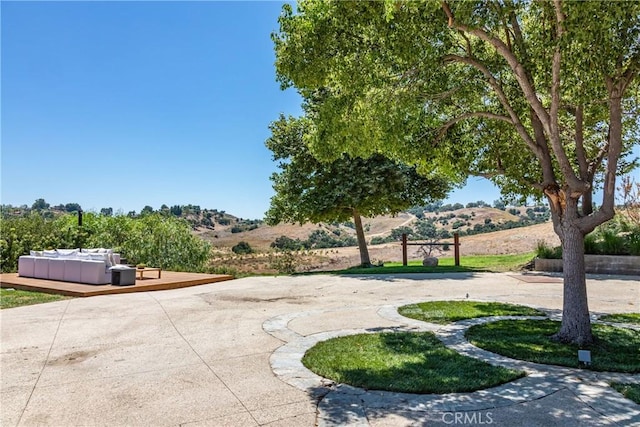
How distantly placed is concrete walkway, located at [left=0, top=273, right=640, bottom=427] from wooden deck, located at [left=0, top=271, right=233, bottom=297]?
912 millimetres

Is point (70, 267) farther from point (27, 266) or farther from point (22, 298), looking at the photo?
point (27, 266)

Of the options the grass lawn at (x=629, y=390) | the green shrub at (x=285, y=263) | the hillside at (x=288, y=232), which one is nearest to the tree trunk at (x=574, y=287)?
the grass lawn at (x=629, y=390)

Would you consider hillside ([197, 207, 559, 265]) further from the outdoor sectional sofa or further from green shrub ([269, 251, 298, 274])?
the outdoor sectional sofa

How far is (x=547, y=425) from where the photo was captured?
313 centimetres

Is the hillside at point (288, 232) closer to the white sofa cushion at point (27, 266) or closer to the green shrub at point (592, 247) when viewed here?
the green shrub at point (592, 247)

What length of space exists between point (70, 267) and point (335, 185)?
9.90m

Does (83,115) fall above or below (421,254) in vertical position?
above

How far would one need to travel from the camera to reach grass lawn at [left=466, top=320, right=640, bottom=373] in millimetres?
4789

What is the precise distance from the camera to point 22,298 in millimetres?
9680

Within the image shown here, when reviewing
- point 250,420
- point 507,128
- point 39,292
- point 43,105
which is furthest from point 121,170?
point 250,420

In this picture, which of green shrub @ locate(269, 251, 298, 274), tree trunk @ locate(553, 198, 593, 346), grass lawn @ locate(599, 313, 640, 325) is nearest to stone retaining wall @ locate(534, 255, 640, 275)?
grass lawn @ locate(599, 313, 640, 325)

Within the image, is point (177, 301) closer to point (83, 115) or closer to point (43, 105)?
point (43, 105)

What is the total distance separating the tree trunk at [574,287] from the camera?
5680mm

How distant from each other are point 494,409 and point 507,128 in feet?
19.2
